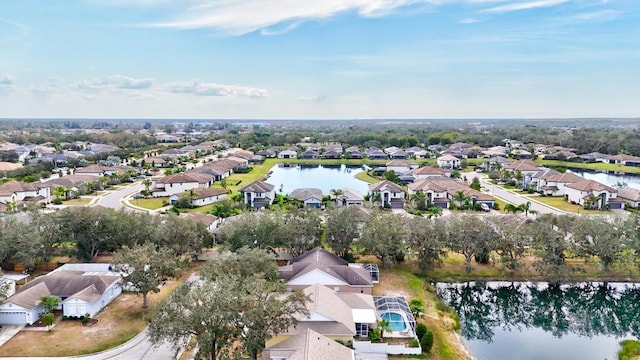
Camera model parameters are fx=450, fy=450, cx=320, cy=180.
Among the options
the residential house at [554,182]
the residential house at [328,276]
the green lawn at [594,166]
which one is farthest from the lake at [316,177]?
the green lawn at [594,166]

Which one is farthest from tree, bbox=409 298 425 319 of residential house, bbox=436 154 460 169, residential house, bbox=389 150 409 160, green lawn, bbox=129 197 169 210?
residential house, bbox=389 150 409 160

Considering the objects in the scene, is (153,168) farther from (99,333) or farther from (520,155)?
(520,155)

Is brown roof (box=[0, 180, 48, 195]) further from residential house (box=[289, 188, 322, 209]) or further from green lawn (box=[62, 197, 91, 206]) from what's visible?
residential house (box=[289, 188, 322, 209])

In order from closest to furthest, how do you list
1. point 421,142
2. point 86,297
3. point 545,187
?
point 86,297 < point 545,187 < point 421,142

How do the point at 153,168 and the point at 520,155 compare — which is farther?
the point at 520,155

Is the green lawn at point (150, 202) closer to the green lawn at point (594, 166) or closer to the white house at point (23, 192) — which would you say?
the white house at point (23, 192)

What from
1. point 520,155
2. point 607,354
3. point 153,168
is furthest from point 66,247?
point 520,155

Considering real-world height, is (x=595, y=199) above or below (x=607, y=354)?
above
